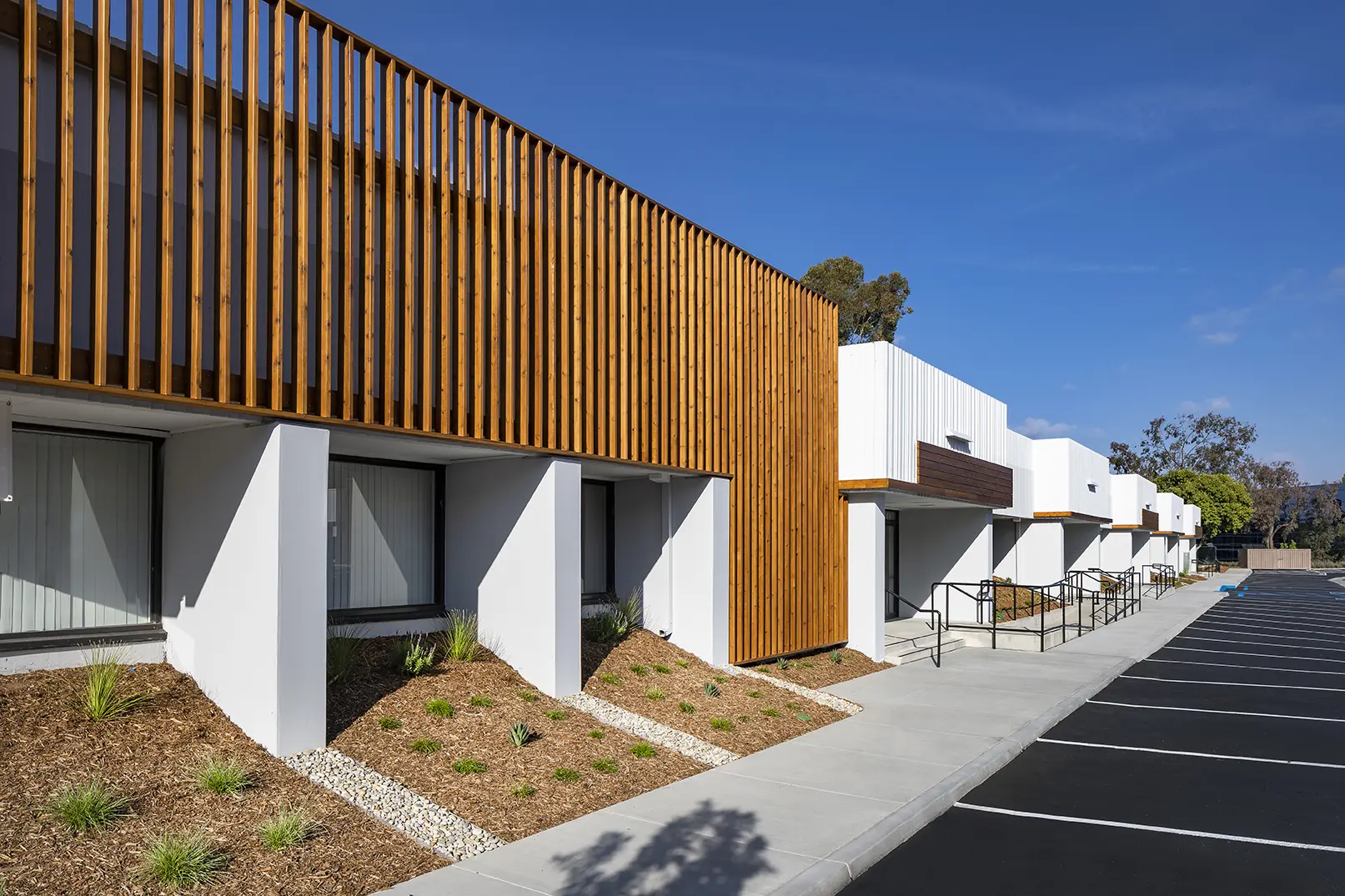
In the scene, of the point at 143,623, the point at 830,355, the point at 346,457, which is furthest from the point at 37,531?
the point at 830,355

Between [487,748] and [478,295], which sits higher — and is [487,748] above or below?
below

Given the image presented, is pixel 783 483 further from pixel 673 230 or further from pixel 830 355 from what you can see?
pixel 673 230

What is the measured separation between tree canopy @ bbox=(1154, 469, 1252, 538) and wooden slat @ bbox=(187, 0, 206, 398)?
75.2 m

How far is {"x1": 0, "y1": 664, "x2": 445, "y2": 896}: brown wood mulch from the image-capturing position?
574 centimetres

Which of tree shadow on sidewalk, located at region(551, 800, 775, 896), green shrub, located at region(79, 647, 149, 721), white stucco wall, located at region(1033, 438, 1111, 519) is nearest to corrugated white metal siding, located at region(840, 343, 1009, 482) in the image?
Answer: tree shadow on sidewalk, located at region(551, 800, 775, 896)

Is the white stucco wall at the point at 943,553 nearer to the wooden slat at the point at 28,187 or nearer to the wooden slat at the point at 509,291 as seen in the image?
the wooden slat at the point at 509,291

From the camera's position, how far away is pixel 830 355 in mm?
17609

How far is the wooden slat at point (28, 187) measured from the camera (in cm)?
666

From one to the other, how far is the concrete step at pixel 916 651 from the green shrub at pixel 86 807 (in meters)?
13.5

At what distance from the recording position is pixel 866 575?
17484mm

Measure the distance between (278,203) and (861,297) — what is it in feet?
143

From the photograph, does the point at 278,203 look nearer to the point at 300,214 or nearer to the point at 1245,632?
the point at 300,214

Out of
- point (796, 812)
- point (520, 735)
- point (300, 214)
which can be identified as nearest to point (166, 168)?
point (300, 214)

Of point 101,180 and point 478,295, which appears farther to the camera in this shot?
point 478,295
